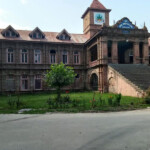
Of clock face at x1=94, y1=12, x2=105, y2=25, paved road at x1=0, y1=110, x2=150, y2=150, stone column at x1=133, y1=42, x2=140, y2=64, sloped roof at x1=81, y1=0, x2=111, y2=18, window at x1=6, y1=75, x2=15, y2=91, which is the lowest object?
paved road at x1=0, y1=110, x2=150, y2=150

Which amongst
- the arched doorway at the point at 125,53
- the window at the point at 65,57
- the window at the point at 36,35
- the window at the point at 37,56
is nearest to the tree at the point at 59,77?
the window at the point at 37,56

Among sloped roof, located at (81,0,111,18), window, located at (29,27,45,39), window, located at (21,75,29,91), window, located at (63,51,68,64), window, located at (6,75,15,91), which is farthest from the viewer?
sloped roof, located at (81,0,111,18)

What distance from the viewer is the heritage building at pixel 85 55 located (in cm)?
2328

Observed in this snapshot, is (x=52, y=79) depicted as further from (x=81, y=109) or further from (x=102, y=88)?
(x=102, y=88)

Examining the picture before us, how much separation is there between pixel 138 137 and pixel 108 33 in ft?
65.2

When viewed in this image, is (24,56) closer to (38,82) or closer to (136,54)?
(38,82)

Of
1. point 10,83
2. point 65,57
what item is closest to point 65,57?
point 65,57

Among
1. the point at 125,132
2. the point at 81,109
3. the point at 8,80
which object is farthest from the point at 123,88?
the point at 8,80

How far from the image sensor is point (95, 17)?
1345 inches

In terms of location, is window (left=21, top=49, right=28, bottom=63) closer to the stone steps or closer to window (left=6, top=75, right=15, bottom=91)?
window (left=6, top=75, right=15, bottom=91)

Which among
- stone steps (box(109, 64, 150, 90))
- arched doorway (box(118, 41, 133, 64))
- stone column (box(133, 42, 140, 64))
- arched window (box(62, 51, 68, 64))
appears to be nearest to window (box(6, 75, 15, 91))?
arched window (box(62, 51, 68, 64))

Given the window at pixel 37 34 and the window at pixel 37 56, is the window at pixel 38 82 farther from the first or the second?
the window at pixel 37 34

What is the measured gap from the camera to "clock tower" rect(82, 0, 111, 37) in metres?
33.7

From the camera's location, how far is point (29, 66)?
91.4 ft
